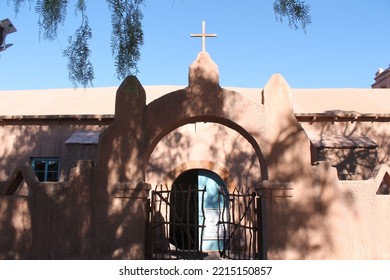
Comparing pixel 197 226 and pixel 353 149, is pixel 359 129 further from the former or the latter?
pixel 197 226

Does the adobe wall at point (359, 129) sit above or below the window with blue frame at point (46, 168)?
above

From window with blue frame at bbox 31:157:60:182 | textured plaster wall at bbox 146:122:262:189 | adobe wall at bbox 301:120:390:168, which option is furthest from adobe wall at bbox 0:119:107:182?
adobe wall at bbox 301:120:390:168

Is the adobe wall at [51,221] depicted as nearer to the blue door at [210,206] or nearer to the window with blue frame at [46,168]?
the window with blue frame at [46,168]

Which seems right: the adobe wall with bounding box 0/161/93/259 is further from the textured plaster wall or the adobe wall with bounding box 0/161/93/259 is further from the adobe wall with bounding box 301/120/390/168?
the adobe wall with bounding box 301/120/390/168

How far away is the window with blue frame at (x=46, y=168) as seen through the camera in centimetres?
1172

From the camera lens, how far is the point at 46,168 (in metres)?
11.8

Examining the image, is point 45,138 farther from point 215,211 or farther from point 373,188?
point 373,188

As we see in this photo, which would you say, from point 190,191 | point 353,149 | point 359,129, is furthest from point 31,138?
point 359,129

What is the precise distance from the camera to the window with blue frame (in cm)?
1172

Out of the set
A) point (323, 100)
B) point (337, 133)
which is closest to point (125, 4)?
point (337, 133)

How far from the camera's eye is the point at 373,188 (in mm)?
6195

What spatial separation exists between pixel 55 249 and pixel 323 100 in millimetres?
12091

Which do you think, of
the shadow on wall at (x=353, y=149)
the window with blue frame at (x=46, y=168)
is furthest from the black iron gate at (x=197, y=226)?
the window with blue frame at (x=46, y=168)

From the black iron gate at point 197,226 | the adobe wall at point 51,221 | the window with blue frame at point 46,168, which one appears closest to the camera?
the adobe wall at point 51,221
